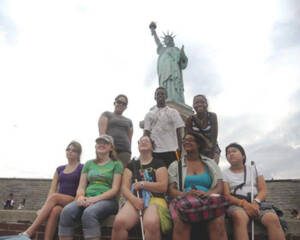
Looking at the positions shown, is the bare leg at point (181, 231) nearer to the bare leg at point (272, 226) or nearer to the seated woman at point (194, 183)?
the seated woman at point (194, 183)

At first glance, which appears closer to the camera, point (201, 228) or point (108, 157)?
point (201, 228)

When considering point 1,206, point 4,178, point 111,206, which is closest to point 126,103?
point 111,206

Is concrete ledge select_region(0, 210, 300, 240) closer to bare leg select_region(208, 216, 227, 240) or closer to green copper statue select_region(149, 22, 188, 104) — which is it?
bare leg select_region(208, 216, 227, 240)

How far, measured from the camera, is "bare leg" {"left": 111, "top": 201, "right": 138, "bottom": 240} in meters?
3.09

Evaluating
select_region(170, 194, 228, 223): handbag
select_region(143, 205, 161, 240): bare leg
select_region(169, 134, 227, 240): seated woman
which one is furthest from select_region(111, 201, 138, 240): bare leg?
select_region(170, 194, 228, 223): handbag

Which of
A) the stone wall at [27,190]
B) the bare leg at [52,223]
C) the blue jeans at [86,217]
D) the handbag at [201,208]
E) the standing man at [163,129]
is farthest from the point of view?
the stone wall at [27,190]

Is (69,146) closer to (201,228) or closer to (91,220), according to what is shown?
(91,220)

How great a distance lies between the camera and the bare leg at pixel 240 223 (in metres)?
2.97

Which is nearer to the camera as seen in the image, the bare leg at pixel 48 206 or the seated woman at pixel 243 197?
the seated woman at pixel 243 197

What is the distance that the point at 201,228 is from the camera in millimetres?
3078

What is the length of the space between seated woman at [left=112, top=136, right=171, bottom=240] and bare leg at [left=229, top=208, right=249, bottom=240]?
27.1 inches

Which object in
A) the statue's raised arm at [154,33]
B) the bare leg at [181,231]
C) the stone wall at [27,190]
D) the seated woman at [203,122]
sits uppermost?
the statue's raised arm at [154,33]

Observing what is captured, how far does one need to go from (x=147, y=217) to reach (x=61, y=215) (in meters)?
1.04

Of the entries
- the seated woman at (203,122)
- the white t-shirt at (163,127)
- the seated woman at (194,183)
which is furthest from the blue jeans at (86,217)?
the seated woman at (203,122)
